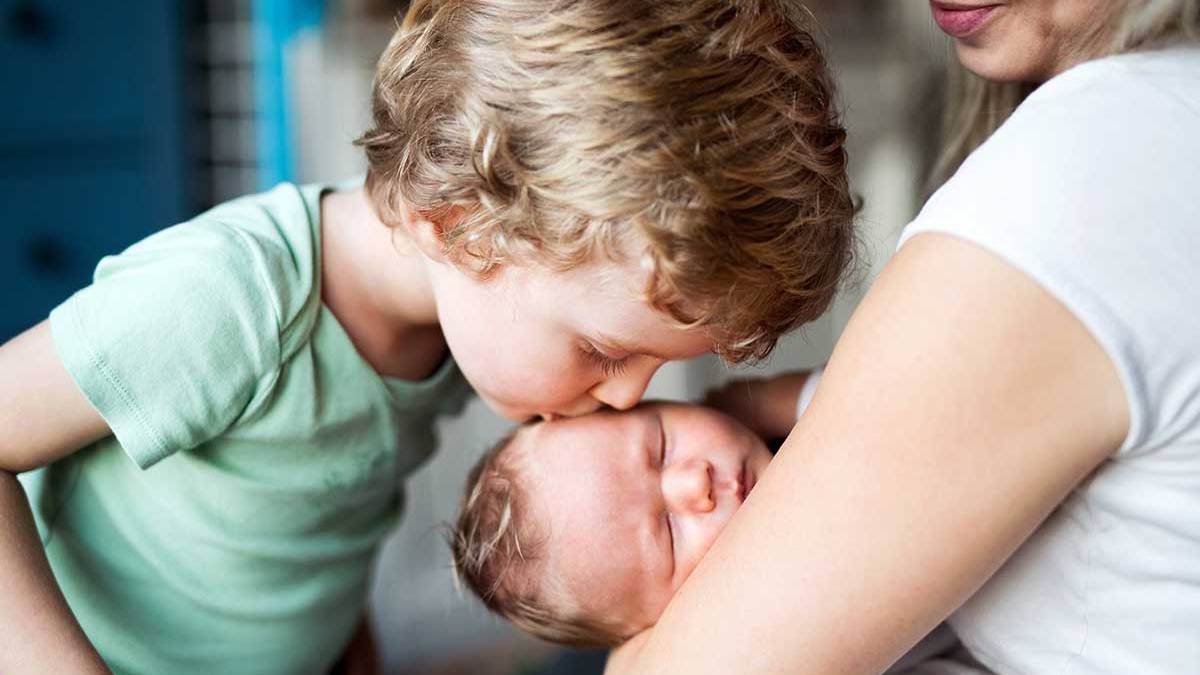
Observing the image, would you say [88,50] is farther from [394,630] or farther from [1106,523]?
[1106,523]

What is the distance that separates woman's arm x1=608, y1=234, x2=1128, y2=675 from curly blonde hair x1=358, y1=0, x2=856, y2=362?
0.18 m

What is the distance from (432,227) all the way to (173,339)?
224 millimetres

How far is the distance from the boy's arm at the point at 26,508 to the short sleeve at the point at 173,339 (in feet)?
0.08

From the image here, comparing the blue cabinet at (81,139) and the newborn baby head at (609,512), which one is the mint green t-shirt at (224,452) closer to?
the newborn baby head at (609,512)

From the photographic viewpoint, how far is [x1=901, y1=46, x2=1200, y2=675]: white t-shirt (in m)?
0.61

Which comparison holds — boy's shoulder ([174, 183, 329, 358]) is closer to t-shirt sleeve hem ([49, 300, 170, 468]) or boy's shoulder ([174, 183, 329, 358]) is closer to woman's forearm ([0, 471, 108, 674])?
t-shirt sleeve hem ([49, 300, 170, 468])

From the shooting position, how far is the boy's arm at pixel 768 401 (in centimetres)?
112

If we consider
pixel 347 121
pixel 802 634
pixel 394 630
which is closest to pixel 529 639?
pixel 394 630

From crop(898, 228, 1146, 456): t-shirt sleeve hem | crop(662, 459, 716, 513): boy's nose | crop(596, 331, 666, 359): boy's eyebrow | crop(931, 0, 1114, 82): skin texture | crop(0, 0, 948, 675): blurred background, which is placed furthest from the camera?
crop(0, 0, 948, 675): blurred background

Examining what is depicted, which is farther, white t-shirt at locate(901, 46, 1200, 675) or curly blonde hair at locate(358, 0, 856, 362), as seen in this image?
curly blonde hair at locate(358, 0, 856, 362)

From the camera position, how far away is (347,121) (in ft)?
5.73

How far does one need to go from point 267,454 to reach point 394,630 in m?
0.62

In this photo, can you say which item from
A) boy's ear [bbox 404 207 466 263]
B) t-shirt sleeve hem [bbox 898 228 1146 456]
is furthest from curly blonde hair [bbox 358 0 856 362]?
t-shirt sleeve hem [bbox 898 228 1146 456]

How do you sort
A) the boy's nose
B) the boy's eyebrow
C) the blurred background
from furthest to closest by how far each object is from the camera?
the blurred background < the boy's nose < the boy's eyebrow
